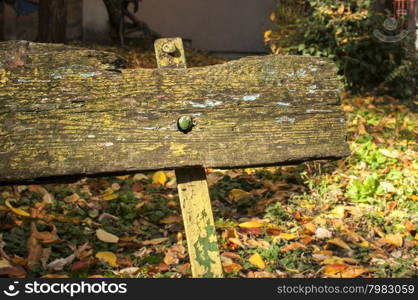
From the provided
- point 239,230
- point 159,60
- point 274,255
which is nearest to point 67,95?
point 159,60

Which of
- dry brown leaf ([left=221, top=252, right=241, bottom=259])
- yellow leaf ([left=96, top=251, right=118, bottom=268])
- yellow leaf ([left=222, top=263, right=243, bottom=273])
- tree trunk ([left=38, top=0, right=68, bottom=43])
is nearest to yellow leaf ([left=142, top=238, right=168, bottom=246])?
yellow leaf ([left=96, top=251, right=118, bottom=268])

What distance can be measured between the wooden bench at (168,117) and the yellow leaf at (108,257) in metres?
1.41

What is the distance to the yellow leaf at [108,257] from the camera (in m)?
3.09

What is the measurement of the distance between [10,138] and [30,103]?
10 centimetres

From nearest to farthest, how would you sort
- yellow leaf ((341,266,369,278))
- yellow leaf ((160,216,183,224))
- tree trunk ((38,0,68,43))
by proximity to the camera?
yellow leaf ((341,266,369,278)) → yellow leaf ((160,216,183,224)) → tree trunk ((38,0,68,43))

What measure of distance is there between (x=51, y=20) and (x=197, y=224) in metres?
6.91

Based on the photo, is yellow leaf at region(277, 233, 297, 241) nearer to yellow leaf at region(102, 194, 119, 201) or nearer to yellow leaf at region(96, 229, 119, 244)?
yellow leaf at region(96, 229, 119, 244)

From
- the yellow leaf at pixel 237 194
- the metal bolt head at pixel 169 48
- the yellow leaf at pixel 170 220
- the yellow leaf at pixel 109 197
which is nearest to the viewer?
the metal bolt head at pixel 169 48

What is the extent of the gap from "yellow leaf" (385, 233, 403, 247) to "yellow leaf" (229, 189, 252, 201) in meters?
0.98

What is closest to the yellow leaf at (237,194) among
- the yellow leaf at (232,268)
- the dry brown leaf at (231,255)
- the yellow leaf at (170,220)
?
the yellow leaf at (170,220)

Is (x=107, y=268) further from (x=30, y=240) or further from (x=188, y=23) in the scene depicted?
(x=188, y=23)

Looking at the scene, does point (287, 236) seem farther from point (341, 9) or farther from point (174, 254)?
point (341, 9)

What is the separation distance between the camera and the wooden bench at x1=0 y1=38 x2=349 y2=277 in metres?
1.61

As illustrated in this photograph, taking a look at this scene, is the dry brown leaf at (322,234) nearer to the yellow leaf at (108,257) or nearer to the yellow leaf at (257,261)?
the yellow leaf at (257,261)
